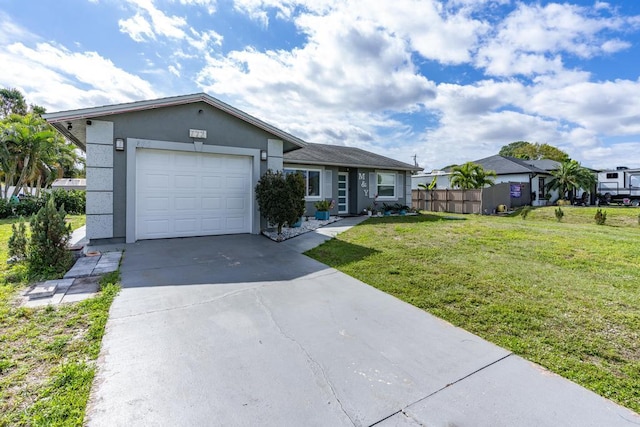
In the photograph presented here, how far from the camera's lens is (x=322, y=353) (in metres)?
2.78

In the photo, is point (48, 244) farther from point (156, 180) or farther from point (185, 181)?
point (185, 181)

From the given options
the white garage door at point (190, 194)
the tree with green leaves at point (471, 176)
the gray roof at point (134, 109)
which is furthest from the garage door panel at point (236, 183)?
the tree with green leaves at point (471, 176)

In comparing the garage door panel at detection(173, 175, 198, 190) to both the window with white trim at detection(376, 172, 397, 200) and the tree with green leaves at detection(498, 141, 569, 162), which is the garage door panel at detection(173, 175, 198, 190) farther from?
the tree with green leaves at detection(498, 141, 569, 162)

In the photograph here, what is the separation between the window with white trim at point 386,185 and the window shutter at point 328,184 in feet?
9.41

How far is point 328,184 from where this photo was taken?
14258mm

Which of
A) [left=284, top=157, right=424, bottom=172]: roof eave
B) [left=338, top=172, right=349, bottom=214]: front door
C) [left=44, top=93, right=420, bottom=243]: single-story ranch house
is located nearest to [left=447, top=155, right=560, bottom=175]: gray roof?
[left=284, top=157, right=424, bottom=172]: roof eave

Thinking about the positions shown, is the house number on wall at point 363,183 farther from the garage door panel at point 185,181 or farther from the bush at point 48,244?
the bush at point 48,244

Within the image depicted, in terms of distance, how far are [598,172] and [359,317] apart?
108 ft

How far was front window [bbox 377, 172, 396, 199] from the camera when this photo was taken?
631 inches

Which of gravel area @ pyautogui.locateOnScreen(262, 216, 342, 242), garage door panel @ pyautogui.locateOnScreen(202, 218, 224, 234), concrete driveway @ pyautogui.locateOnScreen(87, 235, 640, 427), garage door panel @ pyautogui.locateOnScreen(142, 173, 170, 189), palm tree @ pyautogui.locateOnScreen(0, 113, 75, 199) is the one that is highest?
palm tree @ pyautogui.locateOnScreen(0, 113, 75, 199)

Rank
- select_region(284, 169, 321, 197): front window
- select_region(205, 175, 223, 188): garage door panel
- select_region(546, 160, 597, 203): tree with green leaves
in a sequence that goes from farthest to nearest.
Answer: select_region(546, 160, 597, 203): tree with green leaves
select_region(284, 169, 321, 197): front window
select_region(205, 175, 223, 188): garage door panel

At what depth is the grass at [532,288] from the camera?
279 centimetres

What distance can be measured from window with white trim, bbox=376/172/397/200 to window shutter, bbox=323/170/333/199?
2.87 m

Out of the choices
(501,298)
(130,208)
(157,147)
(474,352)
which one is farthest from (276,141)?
(474,352)
